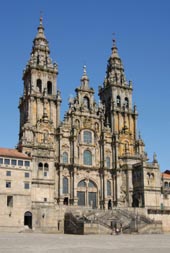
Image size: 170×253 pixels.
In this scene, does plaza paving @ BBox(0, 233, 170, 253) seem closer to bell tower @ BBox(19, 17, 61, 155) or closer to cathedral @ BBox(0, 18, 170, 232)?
cathedral @ BBox(0, 18, 170, 232)

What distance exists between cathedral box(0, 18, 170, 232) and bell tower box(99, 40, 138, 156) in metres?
0.23

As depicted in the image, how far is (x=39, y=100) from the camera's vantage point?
3140 inches

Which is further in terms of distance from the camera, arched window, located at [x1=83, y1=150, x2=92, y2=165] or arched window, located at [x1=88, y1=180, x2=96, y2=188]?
arched window, located at [x1=83, y1=150, x2=92, y2=165]

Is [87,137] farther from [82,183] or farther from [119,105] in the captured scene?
[119,105]

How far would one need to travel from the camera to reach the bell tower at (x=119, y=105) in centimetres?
8609

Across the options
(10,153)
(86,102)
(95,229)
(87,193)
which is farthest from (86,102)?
(95,229)

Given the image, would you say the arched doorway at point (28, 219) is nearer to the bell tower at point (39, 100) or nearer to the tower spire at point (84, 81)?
the bell tower at point (39, 100)

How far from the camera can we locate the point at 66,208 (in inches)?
2628

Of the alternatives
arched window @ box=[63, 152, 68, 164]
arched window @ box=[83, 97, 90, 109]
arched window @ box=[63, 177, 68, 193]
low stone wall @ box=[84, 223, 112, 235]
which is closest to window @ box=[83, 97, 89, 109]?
arched window @ box=[83, 97, 90, 109]

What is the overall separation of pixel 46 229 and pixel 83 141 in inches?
946

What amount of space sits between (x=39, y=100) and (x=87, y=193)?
71.7ft

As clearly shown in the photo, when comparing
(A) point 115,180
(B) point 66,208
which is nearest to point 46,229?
(B) point 66,208

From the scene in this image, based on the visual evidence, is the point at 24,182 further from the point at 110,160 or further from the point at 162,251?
the point at 162,251

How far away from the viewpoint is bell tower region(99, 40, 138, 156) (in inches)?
3390
